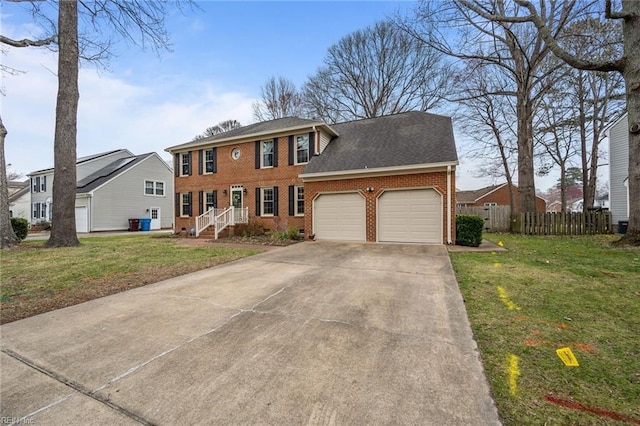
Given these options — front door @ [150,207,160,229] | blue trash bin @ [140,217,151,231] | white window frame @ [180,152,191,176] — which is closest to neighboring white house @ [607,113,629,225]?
white window frame @ [180,152,191,176]

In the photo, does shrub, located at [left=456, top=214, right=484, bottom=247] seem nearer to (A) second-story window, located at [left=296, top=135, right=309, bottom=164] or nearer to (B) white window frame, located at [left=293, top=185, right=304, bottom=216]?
(B) white window frame, located at [left=293, top=185, right=304, bottom=216]

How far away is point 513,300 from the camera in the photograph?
3854mm

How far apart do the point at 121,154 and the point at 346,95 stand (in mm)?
23258

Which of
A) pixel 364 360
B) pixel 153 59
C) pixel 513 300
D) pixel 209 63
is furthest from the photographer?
pixel 209 63

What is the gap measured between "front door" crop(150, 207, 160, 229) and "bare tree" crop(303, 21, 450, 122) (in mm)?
17919

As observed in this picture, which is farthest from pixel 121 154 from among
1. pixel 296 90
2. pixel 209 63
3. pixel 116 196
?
pixel 209 63

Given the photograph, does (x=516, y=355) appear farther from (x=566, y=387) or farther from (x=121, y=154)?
(x=121, y=154)

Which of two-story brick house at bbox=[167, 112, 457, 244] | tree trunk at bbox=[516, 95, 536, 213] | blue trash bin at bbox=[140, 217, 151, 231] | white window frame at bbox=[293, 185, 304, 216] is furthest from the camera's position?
blue trash bin at bbox=[140, 217, 151, 231]

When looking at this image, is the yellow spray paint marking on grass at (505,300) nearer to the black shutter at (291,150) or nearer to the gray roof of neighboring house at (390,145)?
the gray roof of neighboring house at (390,145)

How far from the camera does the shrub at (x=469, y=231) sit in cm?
916

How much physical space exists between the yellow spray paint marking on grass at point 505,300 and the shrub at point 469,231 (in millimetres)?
5221

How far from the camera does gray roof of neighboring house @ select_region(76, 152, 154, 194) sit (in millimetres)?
21297

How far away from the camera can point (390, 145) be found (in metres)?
11.9

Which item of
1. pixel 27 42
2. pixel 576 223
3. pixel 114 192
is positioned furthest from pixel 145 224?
pixel 576 223
